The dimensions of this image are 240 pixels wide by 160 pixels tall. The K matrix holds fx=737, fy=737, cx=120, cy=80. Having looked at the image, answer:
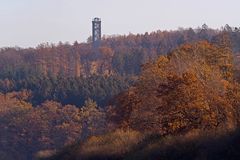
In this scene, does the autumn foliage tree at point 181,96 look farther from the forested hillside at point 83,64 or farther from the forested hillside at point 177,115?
the forested hillside at point 83,64

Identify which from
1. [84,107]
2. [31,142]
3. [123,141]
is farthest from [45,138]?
[123,141]

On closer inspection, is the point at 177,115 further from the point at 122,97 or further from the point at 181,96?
the point at 122,97

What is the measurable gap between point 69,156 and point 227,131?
15532 millimetres

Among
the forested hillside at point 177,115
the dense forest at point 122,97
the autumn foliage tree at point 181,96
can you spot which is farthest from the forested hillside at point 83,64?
the forested hillside at point 177,115

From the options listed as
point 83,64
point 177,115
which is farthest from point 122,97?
point 83,64

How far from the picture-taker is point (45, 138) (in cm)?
9369

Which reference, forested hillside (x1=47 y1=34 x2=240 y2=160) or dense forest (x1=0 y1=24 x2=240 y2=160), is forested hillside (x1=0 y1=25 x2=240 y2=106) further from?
forested hillside (x1=47 y1=34 x2=240 y2=160)

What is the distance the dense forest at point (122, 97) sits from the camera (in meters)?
32.0

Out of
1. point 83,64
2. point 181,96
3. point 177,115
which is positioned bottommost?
point 83,64

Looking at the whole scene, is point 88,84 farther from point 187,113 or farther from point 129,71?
point 187,113

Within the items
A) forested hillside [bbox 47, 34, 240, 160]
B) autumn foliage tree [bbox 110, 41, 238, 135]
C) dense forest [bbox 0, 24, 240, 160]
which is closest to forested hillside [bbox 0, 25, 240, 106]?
dense forest [bbox 0, 24, 240, 160]

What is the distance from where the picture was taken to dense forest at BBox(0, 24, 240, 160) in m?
32.0

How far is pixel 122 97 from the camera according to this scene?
160ft

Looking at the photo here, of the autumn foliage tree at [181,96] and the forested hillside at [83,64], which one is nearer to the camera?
the autumn foliage tree at [181,96]
